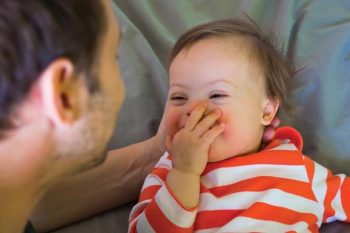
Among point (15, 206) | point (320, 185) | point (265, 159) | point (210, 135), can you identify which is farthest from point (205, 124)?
point (15, 206)

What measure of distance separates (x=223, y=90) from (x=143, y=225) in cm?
28

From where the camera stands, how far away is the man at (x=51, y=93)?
582mm

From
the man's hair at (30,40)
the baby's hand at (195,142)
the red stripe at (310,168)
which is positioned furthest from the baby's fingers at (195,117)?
the man's hair at (30,40)

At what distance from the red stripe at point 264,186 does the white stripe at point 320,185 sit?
0.02 m

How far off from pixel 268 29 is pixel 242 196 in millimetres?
575

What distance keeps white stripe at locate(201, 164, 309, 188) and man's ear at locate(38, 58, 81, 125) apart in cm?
38

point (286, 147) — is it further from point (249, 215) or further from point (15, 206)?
point (15, 206)

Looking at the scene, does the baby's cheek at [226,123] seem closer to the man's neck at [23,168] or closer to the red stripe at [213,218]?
the red stripe at [213,218]

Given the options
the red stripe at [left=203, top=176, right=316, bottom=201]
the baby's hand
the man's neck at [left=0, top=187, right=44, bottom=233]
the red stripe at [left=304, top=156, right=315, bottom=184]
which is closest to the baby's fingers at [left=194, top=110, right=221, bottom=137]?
the baby's hand

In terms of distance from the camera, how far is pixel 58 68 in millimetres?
590

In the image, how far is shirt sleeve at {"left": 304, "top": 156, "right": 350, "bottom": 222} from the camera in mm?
986

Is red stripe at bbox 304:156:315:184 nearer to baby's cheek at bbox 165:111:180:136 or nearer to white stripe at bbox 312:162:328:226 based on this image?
white stripe at bbox 312:162:328:226

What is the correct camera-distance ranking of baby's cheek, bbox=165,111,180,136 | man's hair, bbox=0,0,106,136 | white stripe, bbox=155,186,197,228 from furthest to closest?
baby's cheek, bbox=165,111,180,136 → white stripe, bbox=155,186,197,228 → man's hair, bbox=0,0,106,136

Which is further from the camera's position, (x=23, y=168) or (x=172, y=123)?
(x=172, y=123)
